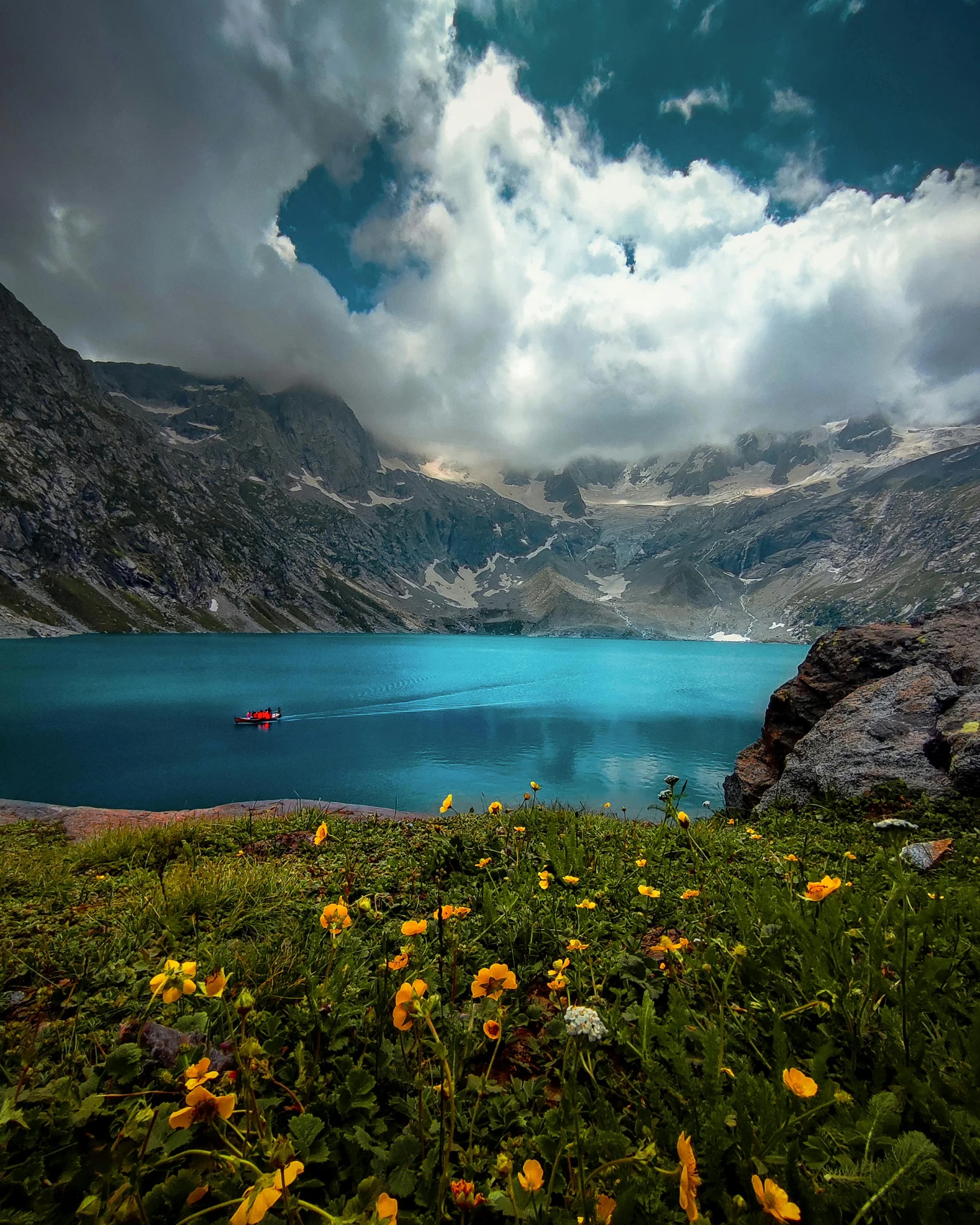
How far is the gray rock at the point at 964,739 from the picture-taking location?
28.1ft

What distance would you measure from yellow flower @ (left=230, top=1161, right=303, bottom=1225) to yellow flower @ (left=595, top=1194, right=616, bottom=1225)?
97 centimetres

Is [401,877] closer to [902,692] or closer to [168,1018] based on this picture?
[168,1018]

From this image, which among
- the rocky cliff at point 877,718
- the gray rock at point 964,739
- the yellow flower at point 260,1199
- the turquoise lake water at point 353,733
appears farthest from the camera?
the turquoise lake water at point 353,733

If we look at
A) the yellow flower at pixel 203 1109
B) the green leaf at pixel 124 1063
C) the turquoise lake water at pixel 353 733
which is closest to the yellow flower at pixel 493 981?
the yellow flower at pixel 203 1109

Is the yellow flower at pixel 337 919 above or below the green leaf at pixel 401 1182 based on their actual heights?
above

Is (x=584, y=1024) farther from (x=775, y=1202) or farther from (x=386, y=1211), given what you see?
(x=386, y=1211)

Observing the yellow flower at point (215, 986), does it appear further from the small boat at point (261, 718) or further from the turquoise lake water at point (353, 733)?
the small boat at point (261, 718)

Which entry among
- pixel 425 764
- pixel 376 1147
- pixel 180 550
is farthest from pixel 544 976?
pixel 180 550

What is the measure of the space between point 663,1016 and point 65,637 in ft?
556

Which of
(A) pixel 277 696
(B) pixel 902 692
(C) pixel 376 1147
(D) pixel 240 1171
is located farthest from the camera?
(A) pixel 277 696

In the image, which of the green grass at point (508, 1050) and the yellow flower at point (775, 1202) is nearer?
the yellow flower at point (775, 1202)

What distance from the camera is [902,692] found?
11445mm

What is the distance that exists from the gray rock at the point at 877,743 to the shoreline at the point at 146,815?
7.87m

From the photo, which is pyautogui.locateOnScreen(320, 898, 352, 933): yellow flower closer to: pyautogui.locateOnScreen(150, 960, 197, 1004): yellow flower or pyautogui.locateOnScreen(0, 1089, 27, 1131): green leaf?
pyautogui.locateOnScreen(150, 960, 197, 1004): yellow flower
